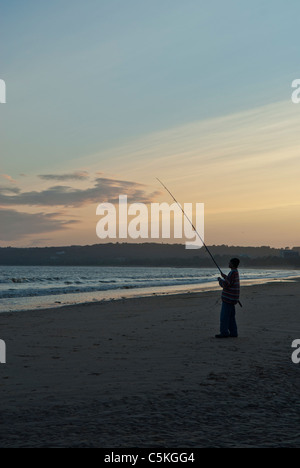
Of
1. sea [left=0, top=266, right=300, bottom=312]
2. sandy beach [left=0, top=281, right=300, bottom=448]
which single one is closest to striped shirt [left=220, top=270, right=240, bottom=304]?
sandy beach [left=0, top=281, right=300, bottom=448]

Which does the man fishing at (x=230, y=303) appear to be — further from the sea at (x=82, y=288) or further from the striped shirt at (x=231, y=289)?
the sea at (x=82, y=288)

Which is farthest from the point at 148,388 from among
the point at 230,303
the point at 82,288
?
the point at 82,288

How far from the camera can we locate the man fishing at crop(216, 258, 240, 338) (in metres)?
9.84

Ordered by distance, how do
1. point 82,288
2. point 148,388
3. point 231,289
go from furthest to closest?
point 82,288 → point 231,289 → point 148,388

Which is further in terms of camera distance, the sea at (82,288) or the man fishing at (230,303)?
the sea at (82,288)

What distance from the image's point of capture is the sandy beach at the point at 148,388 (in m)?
4.24

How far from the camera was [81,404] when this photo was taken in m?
5.23

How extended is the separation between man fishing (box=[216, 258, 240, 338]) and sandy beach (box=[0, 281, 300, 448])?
0.97 feet

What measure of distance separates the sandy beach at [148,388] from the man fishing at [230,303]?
0.97 ft

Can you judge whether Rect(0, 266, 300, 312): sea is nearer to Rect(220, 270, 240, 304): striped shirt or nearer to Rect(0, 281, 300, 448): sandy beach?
Rect(0, 281, 300, 448): sandy beach

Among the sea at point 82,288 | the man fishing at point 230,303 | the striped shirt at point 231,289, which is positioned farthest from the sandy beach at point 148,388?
the sea at point 82,288

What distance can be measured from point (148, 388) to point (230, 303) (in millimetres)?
4395

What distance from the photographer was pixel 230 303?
997cm

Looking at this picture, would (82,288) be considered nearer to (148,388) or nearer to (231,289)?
(231,289)
